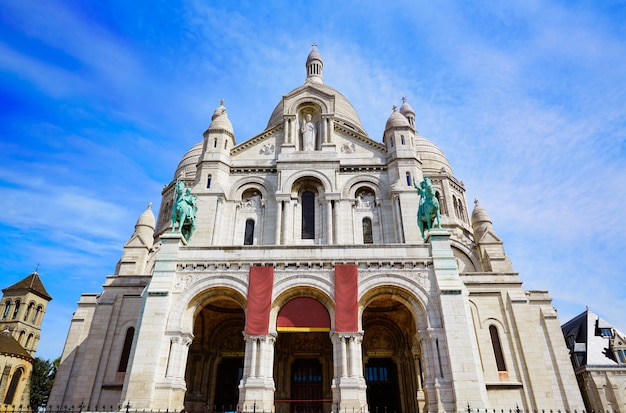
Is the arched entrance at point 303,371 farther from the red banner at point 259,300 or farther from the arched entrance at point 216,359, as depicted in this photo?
the red banner at point 259,300

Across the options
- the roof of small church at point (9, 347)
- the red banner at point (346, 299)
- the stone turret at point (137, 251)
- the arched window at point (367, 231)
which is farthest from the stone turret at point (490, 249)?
the roof of small church at point (9, 347)

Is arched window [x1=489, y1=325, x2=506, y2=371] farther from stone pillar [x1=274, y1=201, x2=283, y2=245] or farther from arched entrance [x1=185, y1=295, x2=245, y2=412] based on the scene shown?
arched entrance [x1=185, y1=295, x2=245, y2=412]

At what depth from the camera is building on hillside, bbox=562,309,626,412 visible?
33.9 m

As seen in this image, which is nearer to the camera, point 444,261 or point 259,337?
point 259,337

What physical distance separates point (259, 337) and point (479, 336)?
13540 millimetres

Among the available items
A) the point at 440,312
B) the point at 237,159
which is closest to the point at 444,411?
the point at 440,312

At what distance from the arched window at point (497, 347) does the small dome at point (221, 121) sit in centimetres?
2145

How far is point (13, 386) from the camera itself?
125ft

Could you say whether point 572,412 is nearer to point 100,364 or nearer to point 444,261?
point 444,261

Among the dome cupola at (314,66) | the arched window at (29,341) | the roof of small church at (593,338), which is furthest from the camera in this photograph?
the arched window at (29,341)

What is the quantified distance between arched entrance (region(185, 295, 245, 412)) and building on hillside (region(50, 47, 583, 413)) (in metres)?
0.07

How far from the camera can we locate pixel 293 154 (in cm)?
2880

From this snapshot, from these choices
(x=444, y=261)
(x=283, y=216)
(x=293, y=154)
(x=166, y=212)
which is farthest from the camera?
(x=166, y=212)

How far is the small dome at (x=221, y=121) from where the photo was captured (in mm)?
30141
